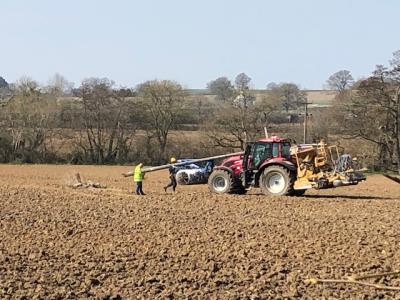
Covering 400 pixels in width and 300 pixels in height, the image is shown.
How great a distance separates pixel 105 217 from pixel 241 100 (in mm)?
46708

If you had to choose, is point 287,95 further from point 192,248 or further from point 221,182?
point 192,248

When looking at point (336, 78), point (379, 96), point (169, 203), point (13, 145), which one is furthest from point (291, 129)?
point (169, 203)

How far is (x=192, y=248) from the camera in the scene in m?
12.0

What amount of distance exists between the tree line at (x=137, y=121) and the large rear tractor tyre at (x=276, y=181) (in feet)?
105

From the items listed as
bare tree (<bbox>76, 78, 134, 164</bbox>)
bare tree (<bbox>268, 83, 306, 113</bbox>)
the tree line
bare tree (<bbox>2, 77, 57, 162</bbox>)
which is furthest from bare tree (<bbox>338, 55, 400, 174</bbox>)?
bare tree (<bbox>2, 77, 57, 162</bbox>)

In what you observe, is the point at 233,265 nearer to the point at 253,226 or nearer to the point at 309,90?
the point at 253,226

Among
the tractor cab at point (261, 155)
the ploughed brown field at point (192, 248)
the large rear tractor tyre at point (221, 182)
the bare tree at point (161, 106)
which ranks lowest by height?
the ploughed brown field at point (192, 248)

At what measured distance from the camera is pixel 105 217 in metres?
16.1

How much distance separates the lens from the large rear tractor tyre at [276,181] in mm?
21672

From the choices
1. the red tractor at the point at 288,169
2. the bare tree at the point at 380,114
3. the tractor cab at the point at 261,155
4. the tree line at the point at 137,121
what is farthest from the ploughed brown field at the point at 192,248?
the tree line at the point at 137,121

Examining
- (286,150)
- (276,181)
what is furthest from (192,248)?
Answer: (286,150)

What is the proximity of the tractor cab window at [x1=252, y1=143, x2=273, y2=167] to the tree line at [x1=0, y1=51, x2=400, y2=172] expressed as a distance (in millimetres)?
31757

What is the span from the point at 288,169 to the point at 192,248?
33.4 feet

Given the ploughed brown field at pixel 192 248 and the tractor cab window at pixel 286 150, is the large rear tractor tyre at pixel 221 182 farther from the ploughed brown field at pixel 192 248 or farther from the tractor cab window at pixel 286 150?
the ploughed brown field at pixel 192 248
